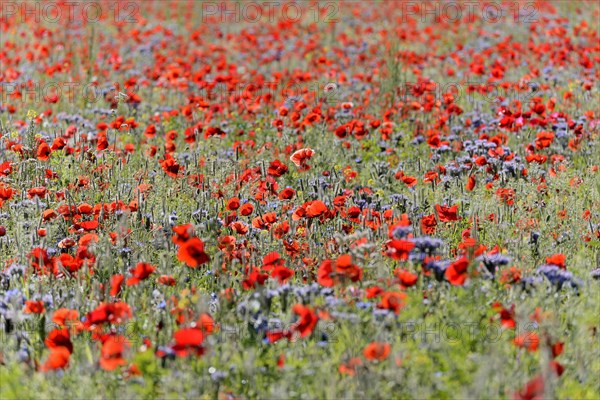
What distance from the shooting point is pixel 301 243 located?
13.7 feet

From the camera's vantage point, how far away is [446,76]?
966cm

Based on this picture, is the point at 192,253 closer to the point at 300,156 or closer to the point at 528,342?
the point at 528,342

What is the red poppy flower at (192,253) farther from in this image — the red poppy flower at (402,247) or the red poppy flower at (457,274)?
the red poppy flower at (457,274)

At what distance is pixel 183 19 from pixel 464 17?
4.97 m

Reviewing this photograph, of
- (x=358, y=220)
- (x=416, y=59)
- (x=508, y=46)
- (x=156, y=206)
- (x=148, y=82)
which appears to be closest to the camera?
(x=358, y=220)

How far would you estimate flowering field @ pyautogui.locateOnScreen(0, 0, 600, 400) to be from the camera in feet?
8.98

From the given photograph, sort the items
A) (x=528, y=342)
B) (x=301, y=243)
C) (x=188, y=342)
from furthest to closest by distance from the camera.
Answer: (x=301, y=243), (x=528, y=342), (x=188, y=342)

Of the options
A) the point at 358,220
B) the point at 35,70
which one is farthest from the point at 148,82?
the point at 358,220

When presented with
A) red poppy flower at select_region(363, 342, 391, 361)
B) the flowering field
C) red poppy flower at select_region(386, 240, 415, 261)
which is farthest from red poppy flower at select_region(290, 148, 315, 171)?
red poppy flower at select_region(363, 342, 391, 361)

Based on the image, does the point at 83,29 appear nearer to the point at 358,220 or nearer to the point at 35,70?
the point at 35,70

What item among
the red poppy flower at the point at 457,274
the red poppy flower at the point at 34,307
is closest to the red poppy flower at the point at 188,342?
the red poppy flower at the point at 34,307

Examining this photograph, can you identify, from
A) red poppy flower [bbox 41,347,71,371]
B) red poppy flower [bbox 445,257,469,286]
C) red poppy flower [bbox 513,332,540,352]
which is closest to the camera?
red poppy flower [bbox 41,347,71,371]

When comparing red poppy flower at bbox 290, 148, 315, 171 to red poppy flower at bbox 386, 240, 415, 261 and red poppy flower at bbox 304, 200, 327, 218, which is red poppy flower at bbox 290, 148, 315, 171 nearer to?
red poppy flower at bbox 304, 200, 327, 218

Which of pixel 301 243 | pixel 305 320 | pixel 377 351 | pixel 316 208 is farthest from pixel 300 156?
pixel 377 351
